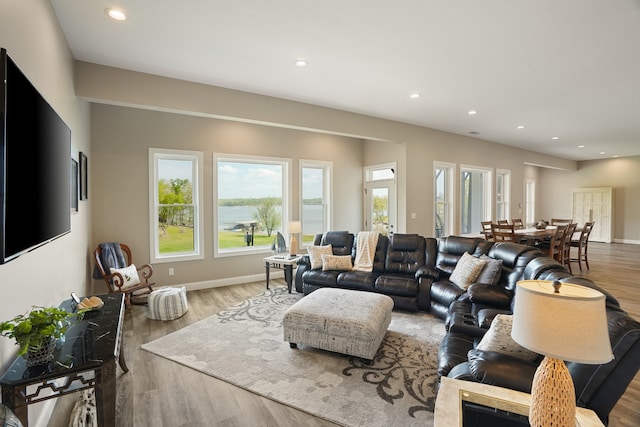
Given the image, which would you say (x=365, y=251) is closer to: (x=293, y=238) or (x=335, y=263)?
(x=335, y=263)

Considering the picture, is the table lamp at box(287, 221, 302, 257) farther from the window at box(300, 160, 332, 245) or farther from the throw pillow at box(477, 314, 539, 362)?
the throw pillow at box(477, 314, 539, 362)

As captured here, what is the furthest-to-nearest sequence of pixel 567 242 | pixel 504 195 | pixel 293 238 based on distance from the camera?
pixel 504 195 → pixel 567 242 → pixel 293 238

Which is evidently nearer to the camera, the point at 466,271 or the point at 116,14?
the point at 116,14

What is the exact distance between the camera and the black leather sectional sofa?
1.49m

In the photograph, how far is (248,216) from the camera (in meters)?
6.16

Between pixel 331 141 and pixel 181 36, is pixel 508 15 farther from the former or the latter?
pixel 331 141

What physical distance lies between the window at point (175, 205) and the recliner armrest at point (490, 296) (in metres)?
4.25

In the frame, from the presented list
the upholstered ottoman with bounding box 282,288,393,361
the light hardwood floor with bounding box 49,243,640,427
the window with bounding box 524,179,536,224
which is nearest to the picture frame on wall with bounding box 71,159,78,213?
the light hardwood floor with bounding box 49,243,640,427

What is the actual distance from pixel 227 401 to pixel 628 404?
2.98m

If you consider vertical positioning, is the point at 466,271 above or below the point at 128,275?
above

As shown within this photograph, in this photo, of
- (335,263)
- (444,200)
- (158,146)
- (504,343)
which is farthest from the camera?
(444,200)

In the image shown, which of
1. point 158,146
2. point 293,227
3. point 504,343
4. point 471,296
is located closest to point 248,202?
point 293,227

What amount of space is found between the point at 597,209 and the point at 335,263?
11.9 metres

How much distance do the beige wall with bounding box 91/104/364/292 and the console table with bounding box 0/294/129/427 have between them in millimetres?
3115
